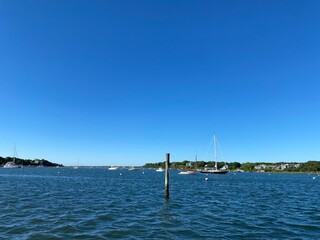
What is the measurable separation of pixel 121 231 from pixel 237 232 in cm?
857

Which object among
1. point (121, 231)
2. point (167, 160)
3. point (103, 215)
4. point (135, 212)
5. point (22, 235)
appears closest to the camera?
point (22, 235)

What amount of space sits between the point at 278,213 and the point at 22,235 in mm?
24844

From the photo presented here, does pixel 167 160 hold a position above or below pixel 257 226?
above

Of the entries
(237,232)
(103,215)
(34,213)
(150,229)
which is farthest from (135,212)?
(237,232)

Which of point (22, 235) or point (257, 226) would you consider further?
point (257, 226)

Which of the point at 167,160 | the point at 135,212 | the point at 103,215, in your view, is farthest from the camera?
the point at 167,160

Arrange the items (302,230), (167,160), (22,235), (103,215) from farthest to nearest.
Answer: (167,160) → (103,215) → (302,230) → (22,235)

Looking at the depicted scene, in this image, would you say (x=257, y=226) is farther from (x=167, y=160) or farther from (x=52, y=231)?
(x=167, y=160)

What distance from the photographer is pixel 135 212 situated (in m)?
29.2

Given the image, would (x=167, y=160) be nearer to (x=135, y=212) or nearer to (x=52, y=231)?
(x=135, y=212)

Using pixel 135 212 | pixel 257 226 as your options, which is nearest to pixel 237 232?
pixel 257 226

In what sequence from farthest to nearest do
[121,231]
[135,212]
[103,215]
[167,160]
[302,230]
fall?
1. [167,160]
2. [135,212]
3. [103,215]
4. [302,230]
5. [121,231]

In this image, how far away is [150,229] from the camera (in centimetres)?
2180

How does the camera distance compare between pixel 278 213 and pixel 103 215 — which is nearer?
pixel 103 215
